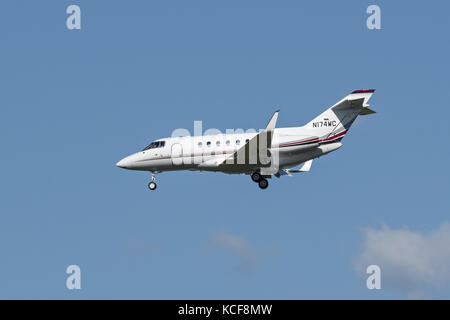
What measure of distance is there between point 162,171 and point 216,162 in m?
4.78

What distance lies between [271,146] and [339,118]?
5.00 metres

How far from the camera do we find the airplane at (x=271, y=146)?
58906mm

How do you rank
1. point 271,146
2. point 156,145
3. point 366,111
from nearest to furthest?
1. point 271,146
2. point 366,111
3. point 156,145

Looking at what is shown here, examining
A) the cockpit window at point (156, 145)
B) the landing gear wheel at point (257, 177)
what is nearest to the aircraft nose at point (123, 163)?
the cockpit window at point (156, 145)

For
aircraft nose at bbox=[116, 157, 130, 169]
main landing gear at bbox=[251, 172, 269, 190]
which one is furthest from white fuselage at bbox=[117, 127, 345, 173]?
aircraft nose at bbox=[116, 157, 130, 169]

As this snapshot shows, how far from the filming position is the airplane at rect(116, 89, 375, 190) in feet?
193

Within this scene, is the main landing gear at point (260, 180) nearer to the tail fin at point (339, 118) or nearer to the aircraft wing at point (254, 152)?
the aircraft wing at point (254, 152)

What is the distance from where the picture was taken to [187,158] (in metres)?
61.1

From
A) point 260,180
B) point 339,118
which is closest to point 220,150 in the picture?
point 260,180

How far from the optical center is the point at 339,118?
5978 cm

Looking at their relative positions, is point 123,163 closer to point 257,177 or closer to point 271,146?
point 257,177
